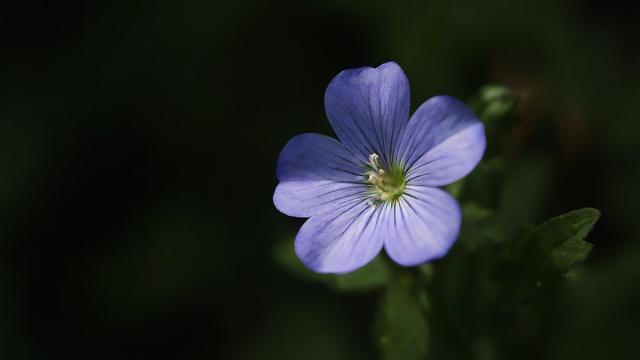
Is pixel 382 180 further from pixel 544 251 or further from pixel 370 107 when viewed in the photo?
pixel 544 251

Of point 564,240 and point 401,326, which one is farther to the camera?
point 401,326

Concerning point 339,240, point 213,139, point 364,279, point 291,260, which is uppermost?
point 213,139

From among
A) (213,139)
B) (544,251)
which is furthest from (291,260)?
(213,139)

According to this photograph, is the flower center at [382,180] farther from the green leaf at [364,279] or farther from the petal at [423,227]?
the green leaf at [364,279]

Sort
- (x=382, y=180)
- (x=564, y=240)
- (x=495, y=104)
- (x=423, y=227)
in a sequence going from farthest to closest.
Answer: (x=495, y=104) → (x=382, y=180) → (x=564, y=240) → (x=423, y=227)

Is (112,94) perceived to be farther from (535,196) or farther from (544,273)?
(544,273)
